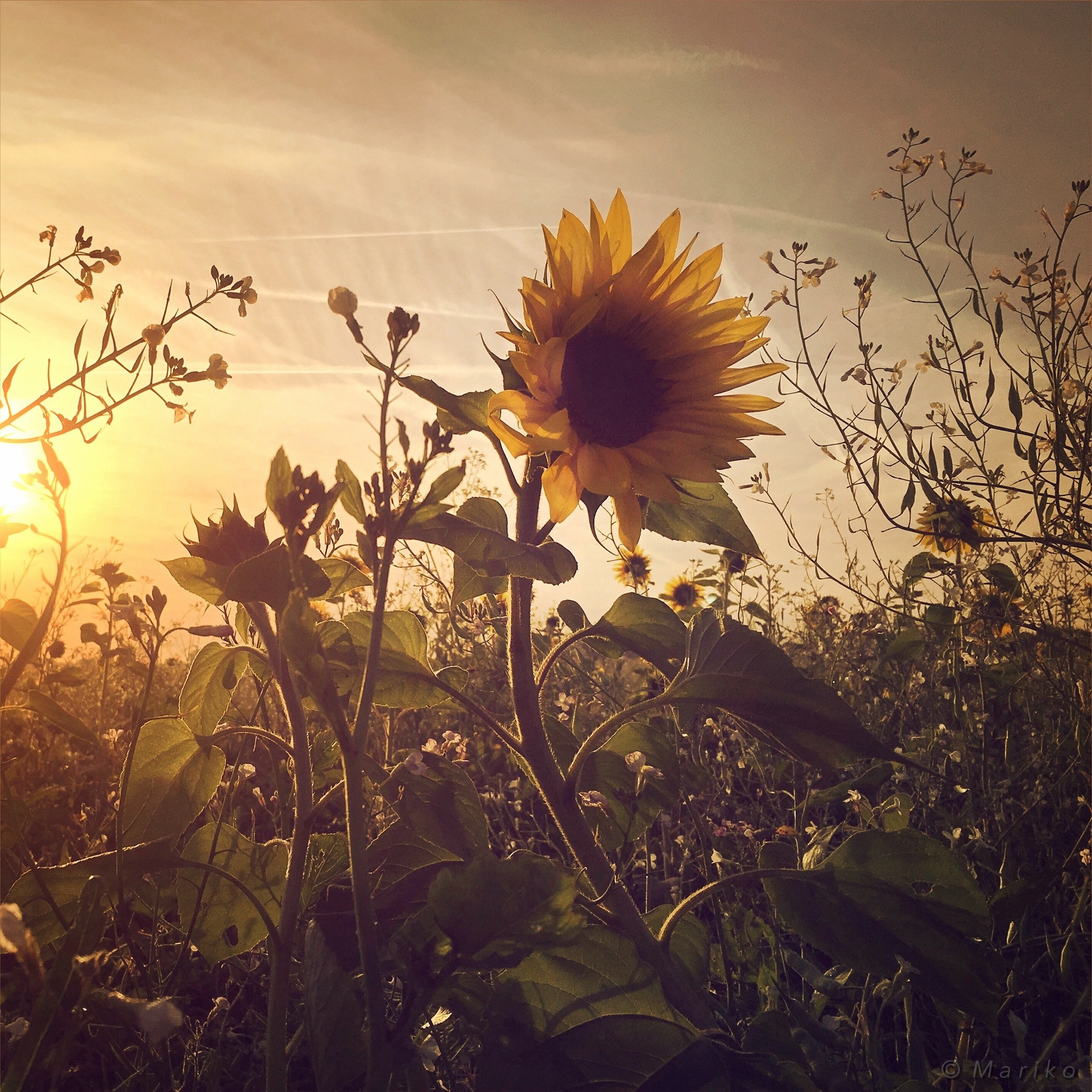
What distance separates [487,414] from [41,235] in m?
1.11

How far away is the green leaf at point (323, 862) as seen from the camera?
3.06 ft

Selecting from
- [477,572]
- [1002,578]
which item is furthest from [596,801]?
[1002,578]

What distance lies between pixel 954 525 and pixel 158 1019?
8.12 ft

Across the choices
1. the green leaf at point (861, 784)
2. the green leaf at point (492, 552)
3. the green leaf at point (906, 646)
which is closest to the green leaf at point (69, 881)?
the green leaf at point (492, 552)

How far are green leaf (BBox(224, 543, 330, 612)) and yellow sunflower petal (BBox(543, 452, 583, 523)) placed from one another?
294mm

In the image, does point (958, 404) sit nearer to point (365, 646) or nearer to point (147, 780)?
point (365, 646)

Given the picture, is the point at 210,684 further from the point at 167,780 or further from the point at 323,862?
the point at 323,862

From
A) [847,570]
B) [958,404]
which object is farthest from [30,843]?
[847,570]

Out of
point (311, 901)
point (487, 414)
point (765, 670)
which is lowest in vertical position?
point (311, 901)

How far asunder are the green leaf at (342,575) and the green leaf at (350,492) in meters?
0.22

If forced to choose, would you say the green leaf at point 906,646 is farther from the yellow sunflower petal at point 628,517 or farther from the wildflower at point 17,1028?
the wildflower at point 17,1028

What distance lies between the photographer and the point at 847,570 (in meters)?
3.40

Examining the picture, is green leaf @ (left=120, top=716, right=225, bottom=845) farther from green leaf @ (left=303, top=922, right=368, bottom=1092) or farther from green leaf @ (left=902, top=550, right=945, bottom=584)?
green leaf @ (left=902, top=550, right=945, bottom=584)

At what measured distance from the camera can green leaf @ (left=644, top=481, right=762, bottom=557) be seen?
100cm
